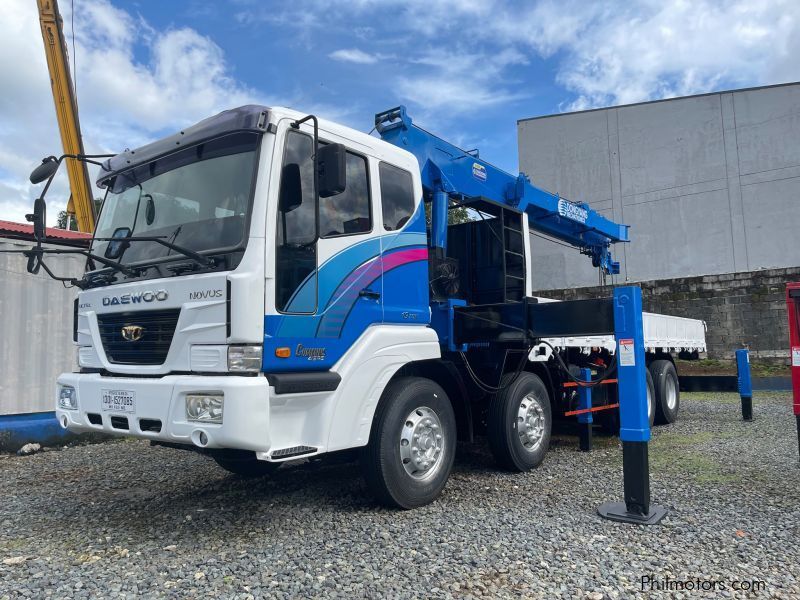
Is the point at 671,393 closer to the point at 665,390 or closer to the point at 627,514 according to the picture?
the point at 665,390

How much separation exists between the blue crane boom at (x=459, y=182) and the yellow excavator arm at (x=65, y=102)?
8.46m

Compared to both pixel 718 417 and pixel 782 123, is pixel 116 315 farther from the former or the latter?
pixel 782 123

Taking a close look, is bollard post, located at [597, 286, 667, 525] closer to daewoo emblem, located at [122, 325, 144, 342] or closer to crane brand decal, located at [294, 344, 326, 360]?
crane brand decal, located at [294, 344, 326, 360]

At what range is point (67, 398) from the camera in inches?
178

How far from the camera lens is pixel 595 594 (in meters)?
3.17

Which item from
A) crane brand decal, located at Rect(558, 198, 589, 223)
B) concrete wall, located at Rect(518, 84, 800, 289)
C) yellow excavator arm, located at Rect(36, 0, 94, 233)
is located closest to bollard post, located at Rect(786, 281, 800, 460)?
crane brand decal, located at Rect(558, 198, 589, 223)

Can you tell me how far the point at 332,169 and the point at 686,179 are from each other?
2304cm

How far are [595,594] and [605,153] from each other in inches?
963

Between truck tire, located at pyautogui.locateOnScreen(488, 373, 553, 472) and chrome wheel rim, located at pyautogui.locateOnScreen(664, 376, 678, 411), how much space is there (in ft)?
13.2

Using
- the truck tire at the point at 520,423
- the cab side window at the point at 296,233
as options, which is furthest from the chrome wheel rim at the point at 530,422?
the cab side window at the point at 296,233

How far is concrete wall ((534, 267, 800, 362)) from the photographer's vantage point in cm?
1523

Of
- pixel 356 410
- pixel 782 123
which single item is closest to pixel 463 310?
pixel 356 410

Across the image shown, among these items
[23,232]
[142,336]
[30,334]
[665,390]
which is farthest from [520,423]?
[23,232]

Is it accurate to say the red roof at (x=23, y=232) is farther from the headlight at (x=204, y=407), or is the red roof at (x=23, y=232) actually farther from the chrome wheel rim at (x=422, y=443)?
the chrome wheel rim at (x=422, y=443)
